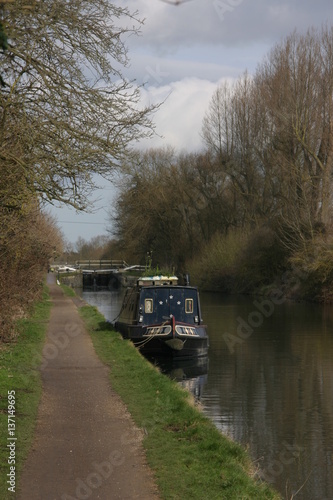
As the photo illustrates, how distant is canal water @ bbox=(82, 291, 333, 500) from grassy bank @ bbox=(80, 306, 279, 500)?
98cm

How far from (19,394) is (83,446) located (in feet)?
10.2

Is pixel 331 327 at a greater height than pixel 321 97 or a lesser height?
→ lesser

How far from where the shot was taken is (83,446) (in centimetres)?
857

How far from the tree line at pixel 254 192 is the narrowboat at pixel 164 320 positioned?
1674 centimetres

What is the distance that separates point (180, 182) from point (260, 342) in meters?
34.9

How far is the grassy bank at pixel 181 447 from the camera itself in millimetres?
7398

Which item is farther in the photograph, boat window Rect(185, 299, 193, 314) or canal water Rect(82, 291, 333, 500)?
boat window Rect(185, 299, 193, 314)

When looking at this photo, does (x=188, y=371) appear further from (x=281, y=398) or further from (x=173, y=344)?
(x=281, y=398)

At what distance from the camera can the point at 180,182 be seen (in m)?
58.5

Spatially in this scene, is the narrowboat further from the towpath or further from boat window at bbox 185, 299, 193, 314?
the towpath

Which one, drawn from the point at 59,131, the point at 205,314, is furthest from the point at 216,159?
the point at 59,131

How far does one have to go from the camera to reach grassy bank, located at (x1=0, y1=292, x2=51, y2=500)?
791 cm

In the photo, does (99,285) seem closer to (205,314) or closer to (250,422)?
(205,314)

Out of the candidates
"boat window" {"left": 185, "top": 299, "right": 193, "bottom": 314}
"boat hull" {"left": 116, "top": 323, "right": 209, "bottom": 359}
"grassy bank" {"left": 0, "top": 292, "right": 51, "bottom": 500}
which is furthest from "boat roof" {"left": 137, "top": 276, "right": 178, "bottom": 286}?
"grassy bank" {"left": 0, "top": 292, "right": 51, "bottom": 500}
